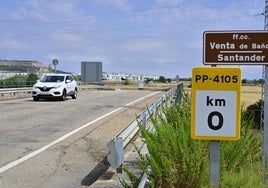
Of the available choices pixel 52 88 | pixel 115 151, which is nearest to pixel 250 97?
pixel 52 88

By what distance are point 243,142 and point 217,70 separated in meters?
1.58

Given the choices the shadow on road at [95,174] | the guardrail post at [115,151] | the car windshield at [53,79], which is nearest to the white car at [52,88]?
the car windshield at [53,79]

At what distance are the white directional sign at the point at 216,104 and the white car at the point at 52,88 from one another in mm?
25875

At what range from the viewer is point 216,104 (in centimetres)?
502

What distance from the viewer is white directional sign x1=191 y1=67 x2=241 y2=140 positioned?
→ 500 centimetres

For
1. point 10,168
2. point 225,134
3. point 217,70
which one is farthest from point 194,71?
point 10,168

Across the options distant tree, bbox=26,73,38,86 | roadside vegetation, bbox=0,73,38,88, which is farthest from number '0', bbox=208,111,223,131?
distant tree, bbox=26,73,38,86

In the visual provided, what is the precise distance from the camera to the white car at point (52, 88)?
30281mm

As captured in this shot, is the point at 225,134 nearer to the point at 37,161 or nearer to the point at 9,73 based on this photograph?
the point at 37,161

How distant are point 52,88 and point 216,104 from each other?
1024 inches

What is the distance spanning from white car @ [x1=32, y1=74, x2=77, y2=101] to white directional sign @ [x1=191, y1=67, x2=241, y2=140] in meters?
25.9

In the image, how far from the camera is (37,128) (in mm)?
15414

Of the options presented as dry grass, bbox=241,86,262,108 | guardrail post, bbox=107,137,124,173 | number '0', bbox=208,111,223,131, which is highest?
number '0', bbox=208,111,223,131

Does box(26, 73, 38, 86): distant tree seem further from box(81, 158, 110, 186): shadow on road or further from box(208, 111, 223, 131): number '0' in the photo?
box(208, 111, 223, 131): number '0'
